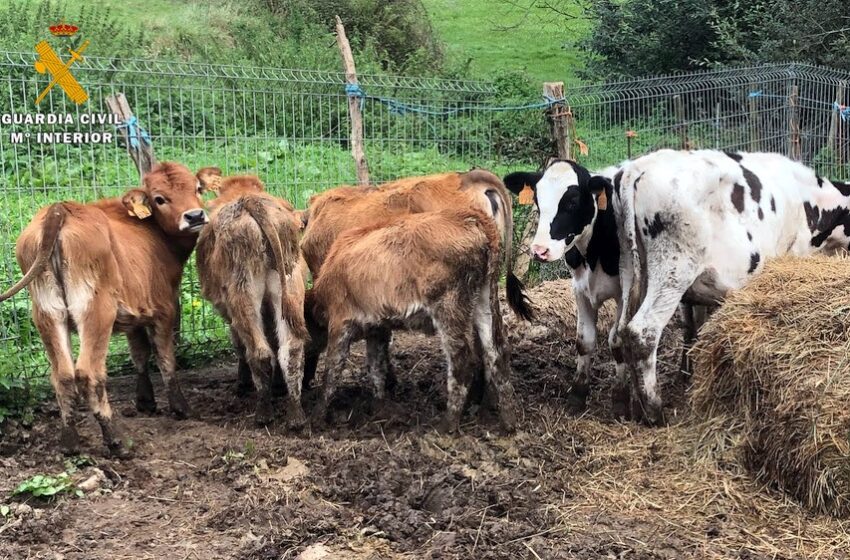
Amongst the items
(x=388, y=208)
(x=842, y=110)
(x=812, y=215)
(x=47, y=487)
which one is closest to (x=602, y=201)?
(x=388, y=208)

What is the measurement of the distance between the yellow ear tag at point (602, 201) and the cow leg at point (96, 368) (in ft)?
11.1

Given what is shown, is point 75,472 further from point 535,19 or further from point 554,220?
point 535,19

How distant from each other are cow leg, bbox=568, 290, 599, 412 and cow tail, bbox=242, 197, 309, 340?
2.06 meters

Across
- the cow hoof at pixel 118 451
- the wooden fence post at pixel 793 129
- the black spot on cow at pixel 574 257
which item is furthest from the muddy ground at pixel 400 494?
the wooden fence post at pixel 793 129

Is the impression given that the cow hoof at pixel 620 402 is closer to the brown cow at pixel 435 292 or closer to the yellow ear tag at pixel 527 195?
the brown cow at pixel 435 292

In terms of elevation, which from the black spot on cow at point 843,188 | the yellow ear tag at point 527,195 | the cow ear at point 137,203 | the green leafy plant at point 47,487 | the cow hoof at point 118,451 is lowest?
the cow hoof at point 118,451

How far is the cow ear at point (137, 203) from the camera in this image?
6.53m

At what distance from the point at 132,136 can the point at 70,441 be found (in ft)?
9.66

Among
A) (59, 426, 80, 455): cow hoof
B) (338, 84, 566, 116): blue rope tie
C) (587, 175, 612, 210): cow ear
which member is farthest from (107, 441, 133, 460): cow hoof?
(338, 84, 566, 116): blue rope tie

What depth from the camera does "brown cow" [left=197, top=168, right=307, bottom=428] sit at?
6098mm

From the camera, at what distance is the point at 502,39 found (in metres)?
29.4

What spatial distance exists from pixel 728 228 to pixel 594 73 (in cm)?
1391

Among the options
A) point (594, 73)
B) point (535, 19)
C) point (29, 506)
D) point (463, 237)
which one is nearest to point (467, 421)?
point (463, 237)

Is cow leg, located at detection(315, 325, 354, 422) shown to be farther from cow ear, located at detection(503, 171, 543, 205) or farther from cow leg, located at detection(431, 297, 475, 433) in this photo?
cow ear, located at detection(503, 171, 543, 205)
